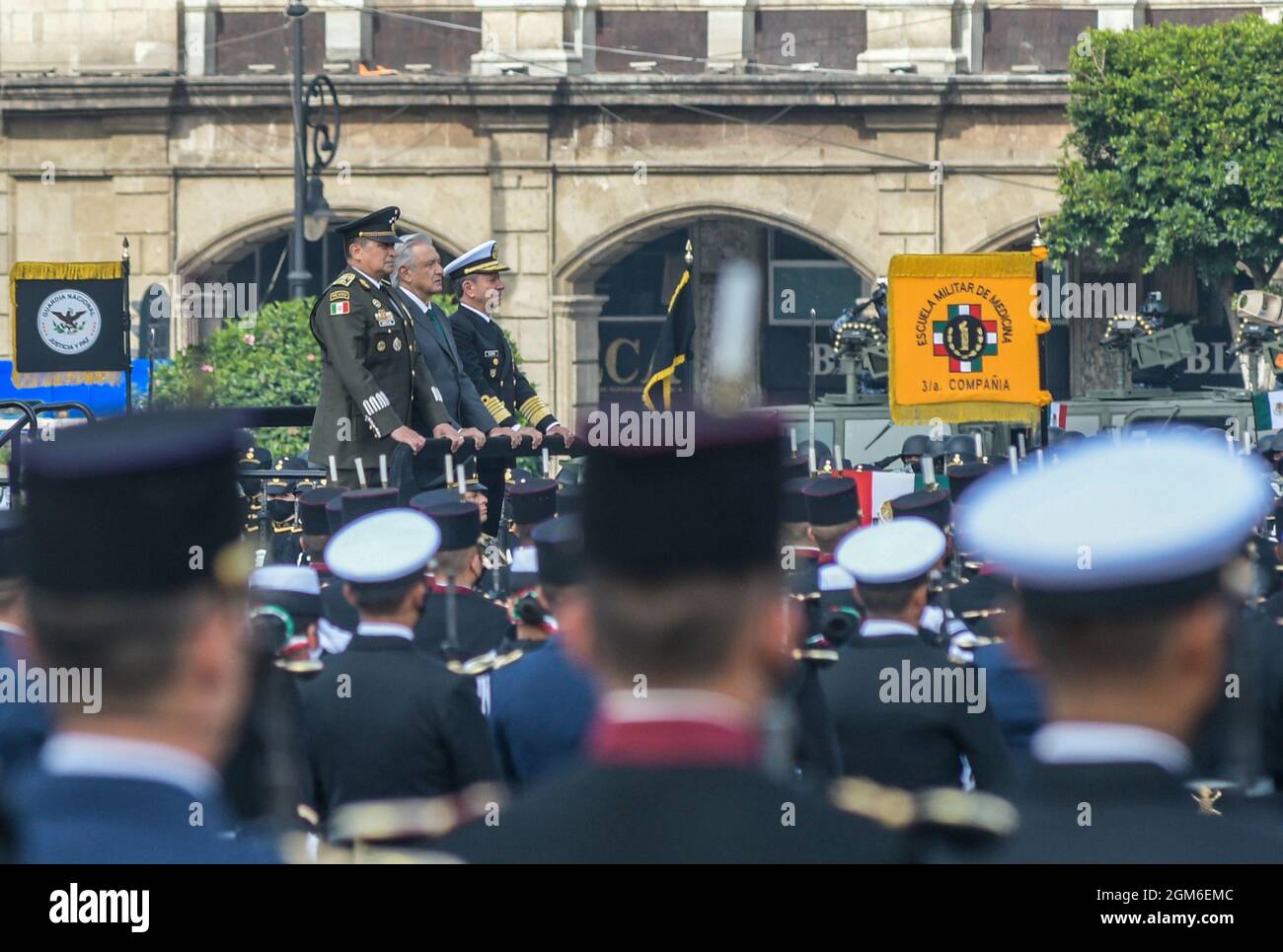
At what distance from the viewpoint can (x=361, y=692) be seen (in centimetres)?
518

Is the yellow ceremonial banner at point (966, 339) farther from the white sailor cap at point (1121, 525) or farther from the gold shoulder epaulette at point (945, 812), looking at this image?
the white sailor cap at point (1121, 525)

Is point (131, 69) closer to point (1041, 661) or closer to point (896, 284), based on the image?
point (896, 284)

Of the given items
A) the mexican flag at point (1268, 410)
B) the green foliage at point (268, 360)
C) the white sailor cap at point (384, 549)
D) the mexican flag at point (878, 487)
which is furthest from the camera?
the green foliage at point (268, 360)

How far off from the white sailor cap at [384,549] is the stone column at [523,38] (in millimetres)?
23004

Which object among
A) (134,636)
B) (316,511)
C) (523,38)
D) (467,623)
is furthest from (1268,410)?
(134,636)

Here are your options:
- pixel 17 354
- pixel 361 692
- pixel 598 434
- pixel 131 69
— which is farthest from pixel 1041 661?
pixel 131 69

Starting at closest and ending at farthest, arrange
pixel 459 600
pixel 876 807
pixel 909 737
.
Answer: pixel 876 807
pixel 909 737
pixel 459 600

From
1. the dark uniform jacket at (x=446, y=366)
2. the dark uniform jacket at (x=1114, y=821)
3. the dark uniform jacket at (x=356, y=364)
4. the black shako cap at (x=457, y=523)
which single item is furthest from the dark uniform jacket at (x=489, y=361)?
the dark uniform jacket at (x=1114, y=821)

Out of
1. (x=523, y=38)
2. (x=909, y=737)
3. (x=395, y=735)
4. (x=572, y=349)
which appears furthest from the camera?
(x=572, y=349)

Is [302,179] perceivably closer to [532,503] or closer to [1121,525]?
[532,503]

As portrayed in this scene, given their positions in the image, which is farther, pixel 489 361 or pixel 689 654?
pixel 489 361

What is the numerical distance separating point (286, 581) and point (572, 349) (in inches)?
884

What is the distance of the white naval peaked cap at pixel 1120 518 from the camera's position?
2.71 m

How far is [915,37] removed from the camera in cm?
2827
